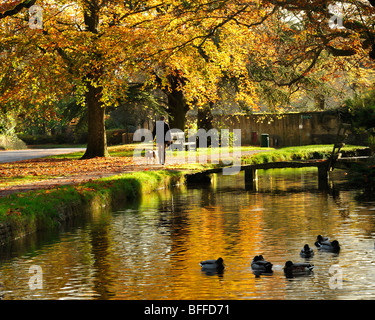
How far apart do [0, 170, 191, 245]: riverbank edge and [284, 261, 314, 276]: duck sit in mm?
7364

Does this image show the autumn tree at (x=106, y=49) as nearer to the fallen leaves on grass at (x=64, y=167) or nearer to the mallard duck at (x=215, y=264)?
the fallen leaves on grass at (x=64, y=167)

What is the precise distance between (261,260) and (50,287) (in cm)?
373

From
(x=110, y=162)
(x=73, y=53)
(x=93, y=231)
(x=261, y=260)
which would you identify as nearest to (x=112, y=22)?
(x=73, y=53)

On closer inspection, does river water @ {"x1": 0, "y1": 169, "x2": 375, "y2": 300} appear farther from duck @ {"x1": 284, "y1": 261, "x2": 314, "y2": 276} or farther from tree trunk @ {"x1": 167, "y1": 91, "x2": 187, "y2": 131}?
tree trunk @ {"x1": 167, "y1": 91, "x2": 187, "y2": 131}

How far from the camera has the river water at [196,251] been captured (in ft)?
38.2

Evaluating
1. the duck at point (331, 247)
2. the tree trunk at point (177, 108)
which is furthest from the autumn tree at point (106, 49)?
the duck at point (331, 247)

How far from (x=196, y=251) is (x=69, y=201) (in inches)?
272

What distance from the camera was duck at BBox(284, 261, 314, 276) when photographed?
12.3 metres

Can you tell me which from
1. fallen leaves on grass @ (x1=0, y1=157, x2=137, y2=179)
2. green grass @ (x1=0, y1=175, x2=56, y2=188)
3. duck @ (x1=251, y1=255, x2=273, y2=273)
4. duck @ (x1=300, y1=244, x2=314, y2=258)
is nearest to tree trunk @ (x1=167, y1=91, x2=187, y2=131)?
fallen leaves on grass @ (x1=0, y1=157, x2=137, y2=179)

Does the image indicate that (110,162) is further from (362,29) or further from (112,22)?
(362,29)

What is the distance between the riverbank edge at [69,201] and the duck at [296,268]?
24.2ft

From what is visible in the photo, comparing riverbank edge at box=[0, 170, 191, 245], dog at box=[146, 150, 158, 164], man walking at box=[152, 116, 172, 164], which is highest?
man walking at box=[152, 116, 172, 164]

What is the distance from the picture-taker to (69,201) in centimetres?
2098
